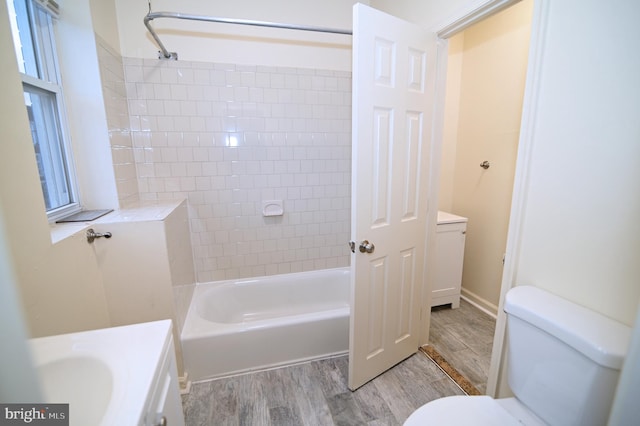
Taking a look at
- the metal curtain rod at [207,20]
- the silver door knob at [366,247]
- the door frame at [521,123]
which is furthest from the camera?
the metal curtain rod at [207,20]

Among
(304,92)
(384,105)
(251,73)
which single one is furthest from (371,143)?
(251,73)

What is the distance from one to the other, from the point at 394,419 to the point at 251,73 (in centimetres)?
244

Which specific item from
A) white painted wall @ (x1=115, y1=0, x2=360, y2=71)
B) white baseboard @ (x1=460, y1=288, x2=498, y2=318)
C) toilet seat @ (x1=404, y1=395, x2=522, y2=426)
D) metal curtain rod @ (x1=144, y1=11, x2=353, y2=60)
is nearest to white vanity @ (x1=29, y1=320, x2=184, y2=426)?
toilet seat @ (x1=404, y1=395, x2=522, y2=426)

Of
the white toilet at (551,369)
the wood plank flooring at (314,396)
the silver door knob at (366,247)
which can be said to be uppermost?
the silver door knob at (366,247)

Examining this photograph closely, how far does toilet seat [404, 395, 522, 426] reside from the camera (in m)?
0.92

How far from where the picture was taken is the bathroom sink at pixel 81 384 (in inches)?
26.8

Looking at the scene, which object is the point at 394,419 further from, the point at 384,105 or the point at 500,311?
the point at 384,105

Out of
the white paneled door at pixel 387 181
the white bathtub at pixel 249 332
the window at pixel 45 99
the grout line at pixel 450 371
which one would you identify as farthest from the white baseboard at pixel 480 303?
the window at pixel 45 99

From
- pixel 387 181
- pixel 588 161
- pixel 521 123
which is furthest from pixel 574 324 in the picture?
pixel 387 181

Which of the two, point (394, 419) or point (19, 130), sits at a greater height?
point (19, 130)

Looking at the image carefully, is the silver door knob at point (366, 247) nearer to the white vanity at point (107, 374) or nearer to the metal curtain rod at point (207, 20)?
the white vanity at point (107, 374)

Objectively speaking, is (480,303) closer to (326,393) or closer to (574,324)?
(326,393)

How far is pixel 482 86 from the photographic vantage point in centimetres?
234

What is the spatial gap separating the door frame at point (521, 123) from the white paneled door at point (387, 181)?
0.35 feet
